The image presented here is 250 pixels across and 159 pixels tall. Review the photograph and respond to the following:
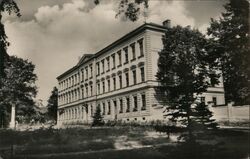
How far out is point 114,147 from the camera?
517 inches

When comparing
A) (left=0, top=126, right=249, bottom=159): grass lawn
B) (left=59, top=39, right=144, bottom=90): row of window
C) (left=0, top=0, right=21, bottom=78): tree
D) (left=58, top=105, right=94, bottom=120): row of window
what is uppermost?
(left=59, top=39, right=144, bottom=90): row of window

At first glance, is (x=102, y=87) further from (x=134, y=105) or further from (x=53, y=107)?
(x=53, y=107)

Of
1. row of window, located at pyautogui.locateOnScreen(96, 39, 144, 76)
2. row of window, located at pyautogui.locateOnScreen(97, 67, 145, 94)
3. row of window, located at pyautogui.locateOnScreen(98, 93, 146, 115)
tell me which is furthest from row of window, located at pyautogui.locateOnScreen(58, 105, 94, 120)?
row of window, located at pyautogui.locateOnScreen(96, 39, 144, 76)

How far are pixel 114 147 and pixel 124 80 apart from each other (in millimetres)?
19318

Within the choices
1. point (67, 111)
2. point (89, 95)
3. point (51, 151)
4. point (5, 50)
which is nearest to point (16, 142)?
point (51, 151)

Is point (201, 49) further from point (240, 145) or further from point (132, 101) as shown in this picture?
point (240, 145)

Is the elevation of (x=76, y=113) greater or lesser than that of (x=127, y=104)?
lesser

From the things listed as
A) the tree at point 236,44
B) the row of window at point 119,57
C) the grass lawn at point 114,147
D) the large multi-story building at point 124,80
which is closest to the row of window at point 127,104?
the large multi-story building at point 124,80

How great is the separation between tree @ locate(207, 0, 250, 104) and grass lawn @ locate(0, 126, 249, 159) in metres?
3.03

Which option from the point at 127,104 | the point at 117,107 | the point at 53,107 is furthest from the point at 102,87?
the point at 53,107

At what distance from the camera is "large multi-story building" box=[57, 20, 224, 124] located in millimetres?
28047

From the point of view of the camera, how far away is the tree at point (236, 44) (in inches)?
543

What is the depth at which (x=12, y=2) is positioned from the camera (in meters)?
9.80

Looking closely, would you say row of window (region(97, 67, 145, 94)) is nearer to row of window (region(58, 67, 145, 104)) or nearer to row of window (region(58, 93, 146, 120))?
row of window (region(58, 67, 145, 104))
